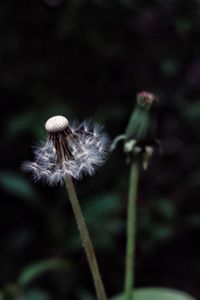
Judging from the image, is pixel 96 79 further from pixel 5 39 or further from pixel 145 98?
pixel 145 98

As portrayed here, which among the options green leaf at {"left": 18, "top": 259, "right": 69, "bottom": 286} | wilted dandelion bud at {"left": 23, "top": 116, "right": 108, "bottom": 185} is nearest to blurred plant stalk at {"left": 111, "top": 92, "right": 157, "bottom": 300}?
wilted dandelion bud at {"left": 23, "top": 116, "right": 108, "bottom": 185}

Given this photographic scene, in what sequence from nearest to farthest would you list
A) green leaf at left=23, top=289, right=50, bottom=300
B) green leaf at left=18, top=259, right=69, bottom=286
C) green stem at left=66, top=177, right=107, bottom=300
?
1. green stem at left=66, top=177, right=107, bottom=300
2. green leaf at left=18, top=259, right=69, bottom=286
3. green leaf at left=23, top=289, right=50, bottom=300

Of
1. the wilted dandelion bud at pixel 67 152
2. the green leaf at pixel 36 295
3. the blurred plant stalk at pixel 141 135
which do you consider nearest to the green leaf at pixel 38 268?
the green leaf at pixel 36 295

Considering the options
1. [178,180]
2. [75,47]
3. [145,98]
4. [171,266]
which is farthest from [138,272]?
[145,98]

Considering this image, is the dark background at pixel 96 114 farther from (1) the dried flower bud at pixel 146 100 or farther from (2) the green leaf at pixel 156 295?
(1) the dried flower bud at pixel 146 100

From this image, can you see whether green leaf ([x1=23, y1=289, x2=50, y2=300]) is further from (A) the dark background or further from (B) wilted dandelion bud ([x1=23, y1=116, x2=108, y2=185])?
(B) wilted dandelion bud ([x1=23, y1=116, x2=108, y2=185])

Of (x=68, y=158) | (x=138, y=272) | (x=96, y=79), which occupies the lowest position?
(x=68, y=158)

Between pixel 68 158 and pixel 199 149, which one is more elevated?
pixel 199 149
